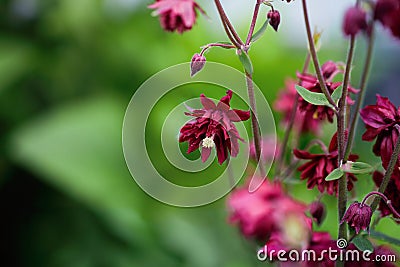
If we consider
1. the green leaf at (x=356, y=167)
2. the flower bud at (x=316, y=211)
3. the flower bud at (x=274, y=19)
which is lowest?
the green leaf at (x=356, y=167)

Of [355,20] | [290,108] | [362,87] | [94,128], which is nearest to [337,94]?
[362,87]

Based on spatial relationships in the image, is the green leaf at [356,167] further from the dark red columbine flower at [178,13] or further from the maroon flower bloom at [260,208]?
the dark red columbine flower at [178,13]

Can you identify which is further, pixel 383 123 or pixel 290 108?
pixel 290 108

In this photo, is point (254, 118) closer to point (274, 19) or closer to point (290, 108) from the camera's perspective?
point (274, 19)

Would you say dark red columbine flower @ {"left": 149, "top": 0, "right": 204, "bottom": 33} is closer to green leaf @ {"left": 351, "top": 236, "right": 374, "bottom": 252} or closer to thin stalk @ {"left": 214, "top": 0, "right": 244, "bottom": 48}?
thin stalk @ {"left": 214, "top": 0, "right": 244, "bottom": 48}

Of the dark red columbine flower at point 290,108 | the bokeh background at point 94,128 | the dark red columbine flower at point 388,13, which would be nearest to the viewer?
the dark red columbine flower at point 388,13

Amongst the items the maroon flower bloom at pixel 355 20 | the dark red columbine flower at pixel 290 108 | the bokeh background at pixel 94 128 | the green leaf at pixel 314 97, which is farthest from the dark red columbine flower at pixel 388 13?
the bokeh background at pixel 94 128

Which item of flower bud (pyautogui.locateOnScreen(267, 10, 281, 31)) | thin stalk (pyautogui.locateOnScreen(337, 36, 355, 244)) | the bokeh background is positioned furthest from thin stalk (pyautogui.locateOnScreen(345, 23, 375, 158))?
the bokeh background
